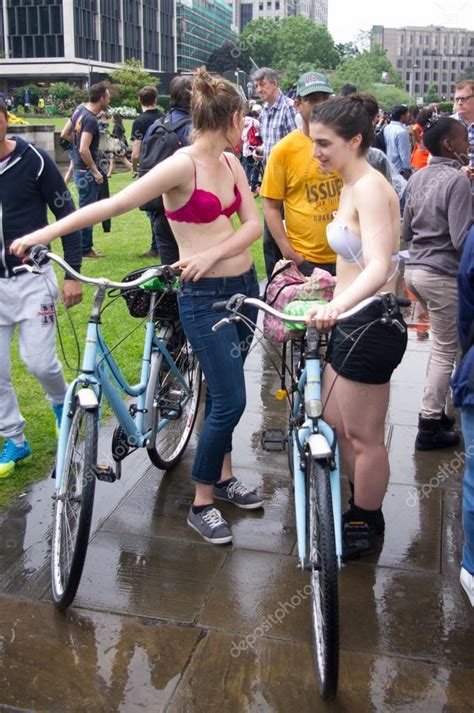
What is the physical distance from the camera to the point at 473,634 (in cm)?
332

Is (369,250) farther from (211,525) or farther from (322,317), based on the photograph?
(211,525)

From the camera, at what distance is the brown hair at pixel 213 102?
12.1 ft

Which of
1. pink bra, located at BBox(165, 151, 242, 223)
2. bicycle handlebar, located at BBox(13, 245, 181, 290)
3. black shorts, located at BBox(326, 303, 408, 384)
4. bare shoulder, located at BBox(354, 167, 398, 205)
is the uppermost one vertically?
bare shoulder, located at BBox(354, 167, 398, 205)

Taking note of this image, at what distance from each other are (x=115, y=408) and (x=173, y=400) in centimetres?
60

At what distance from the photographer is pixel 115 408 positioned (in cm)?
403

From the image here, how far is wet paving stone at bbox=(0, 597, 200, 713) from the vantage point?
2.91 m

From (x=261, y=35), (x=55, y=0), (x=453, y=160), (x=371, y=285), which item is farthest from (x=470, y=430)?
(x=261, y=35)

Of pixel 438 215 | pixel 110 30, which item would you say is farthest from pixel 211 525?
pixel 110 30

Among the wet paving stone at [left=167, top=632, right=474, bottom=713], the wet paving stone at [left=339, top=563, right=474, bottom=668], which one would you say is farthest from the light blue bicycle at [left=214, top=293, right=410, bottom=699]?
the wet paving stone at [left=339, top=563, right=474, bottom=668]

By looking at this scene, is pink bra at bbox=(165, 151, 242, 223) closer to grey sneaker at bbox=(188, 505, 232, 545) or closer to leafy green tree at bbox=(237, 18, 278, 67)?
grey sneaker at bbox=(188, 505, 232, 545)

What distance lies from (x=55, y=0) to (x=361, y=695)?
326 ft

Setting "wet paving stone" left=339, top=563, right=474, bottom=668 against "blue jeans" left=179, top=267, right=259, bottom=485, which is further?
"blue jeans" left=179, top=267, right=259, bottom=485

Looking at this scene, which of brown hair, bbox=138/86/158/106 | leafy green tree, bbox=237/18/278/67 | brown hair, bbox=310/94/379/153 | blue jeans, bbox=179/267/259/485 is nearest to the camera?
brown hair, bbox=310/94/379/153

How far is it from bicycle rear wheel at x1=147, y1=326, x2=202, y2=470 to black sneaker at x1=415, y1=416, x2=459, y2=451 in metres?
1.44
